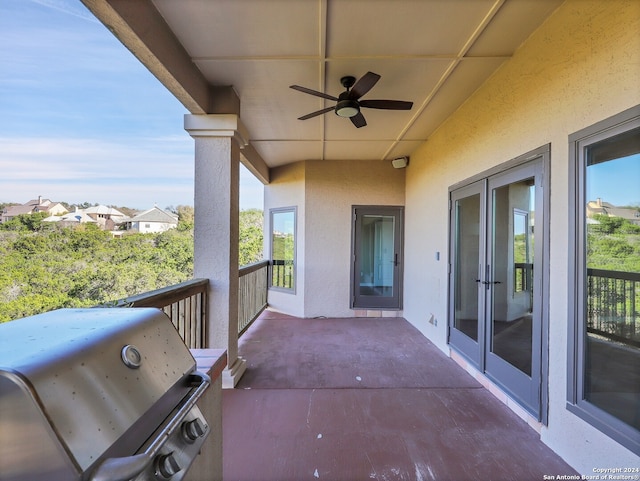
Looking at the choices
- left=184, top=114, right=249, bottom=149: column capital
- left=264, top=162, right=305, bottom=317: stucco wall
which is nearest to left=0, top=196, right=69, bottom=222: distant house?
left=184, top=114, right=249, bottom=149: column capital

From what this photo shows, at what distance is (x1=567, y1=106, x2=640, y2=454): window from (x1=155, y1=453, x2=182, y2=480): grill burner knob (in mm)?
2091

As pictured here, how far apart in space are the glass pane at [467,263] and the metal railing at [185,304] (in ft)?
8.93

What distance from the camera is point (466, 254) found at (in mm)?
3324

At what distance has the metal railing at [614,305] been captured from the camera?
1.59 meters

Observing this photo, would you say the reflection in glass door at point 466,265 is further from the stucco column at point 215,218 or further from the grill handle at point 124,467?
the grill handle at point 124,467

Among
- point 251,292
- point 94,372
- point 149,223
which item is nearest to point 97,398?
point 94,372

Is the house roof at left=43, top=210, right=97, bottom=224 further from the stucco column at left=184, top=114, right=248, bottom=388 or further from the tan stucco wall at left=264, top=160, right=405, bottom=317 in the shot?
the tan stucco wall at left=264, top=160, right=405, bottom=317

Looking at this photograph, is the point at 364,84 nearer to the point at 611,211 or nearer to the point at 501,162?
the point at 501,162

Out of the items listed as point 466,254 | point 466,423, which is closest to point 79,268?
point 466,423

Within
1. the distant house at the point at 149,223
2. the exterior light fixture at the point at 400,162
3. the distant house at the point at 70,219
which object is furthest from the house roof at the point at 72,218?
the exterior light fixture at the point at 400,162

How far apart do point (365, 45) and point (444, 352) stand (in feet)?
11.3

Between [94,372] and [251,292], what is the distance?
4339mm

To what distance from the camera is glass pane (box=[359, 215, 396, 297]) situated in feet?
17.8

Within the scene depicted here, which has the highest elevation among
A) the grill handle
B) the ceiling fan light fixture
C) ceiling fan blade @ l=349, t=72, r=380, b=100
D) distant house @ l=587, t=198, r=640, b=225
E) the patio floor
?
ceiling fan blade @ l=349, t=72, r=380, b=100
